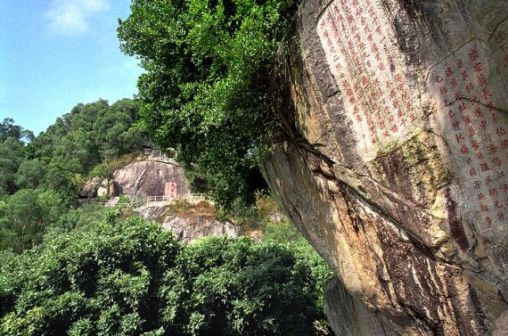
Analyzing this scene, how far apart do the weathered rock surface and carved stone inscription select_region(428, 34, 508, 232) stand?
2266 centimetres

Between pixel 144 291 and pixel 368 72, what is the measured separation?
29.5 ft

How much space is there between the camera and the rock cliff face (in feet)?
11.3

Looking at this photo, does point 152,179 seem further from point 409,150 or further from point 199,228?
point 409,150

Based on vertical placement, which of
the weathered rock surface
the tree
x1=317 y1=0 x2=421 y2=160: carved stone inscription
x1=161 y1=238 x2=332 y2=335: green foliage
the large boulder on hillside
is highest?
the tree

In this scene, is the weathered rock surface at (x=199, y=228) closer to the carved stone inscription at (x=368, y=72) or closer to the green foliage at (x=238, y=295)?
the green foliage at (x=238, y=295)

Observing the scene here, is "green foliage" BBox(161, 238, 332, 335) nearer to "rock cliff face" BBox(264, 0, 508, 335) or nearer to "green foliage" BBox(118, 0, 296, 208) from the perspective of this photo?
"green foliage" BBox(118, 0, 296, 208)

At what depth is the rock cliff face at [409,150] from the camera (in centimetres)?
345

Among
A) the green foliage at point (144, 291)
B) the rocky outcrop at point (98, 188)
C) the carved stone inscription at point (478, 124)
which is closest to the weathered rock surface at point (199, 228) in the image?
the rocky outcrop at point (98, 188)

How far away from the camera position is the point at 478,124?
3439 millimetres

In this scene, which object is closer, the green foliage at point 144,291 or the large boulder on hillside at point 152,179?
the green foliage at point 144,291

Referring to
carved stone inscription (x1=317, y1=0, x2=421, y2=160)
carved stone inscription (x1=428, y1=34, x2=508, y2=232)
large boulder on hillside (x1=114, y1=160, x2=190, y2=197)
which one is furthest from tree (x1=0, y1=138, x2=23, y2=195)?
carved stone inscription (x1=428, y1=34, x2=508, y2=232)

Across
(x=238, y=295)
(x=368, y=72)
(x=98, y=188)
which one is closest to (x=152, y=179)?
(x=98, y=188)

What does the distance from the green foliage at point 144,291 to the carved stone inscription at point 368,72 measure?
8180 millimetres

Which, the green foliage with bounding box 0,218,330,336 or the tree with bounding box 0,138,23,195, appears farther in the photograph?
the tree with bounding box 0,138,23,195
